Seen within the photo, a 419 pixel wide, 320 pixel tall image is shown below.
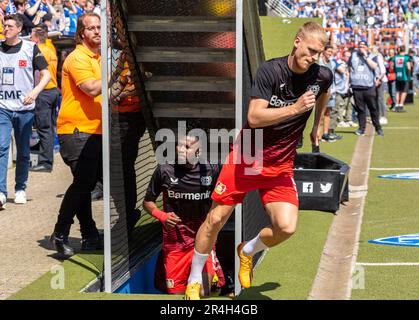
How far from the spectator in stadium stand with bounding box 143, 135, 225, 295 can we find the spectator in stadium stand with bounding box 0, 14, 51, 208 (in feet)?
11.2

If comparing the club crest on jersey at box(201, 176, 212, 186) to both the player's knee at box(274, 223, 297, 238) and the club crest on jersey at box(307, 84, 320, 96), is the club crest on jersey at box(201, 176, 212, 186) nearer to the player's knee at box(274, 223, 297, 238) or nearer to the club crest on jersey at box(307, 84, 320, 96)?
the player's knee at box(274, 223, 297, 238)

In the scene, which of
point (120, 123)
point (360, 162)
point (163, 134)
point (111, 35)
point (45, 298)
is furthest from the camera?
point (360, 162)

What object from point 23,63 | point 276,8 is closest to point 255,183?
point 23,63

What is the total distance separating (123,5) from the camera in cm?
797

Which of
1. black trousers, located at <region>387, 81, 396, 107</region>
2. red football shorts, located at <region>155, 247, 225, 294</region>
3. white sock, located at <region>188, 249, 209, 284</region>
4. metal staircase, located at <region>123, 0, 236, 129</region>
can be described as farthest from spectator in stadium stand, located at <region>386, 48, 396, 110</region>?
white sock, located at <region>188, 249, 209, 284</region>

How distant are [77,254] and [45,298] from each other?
1592mm

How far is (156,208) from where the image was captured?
784cm

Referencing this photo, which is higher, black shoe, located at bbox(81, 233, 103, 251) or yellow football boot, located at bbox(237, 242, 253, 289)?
yellow football boot, located at bbox(237, 242, 253, 289)

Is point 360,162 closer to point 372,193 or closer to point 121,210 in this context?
point 372,193

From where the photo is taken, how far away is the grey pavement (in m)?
7.93

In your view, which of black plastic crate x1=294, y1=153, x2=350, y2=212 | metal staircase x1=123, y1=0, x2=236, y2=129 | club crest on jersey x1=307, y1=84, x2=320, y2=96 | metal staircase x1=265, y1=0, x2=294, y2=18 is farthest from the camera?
metal staircase x1=265, y1=0, x2=294, y2=18

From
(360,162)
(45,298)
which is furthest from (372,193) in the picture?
(45,298)

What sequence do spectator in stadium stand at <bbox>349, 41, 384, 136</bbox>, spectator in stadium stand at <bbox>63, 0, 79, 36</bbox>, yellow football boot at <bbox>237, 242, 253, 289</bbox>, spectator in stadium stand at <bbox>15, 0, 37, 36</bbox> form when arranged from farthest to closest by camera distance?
1. spectator in stadium stand at <bbox>349, 41, 384, 136</bbox>
2. spectator in stadium stand at <bbox>63, 0, 79, 36</bbox>
3. spectator in stadium stand at <bbox>15, 0, 37, 36</bbox>
4. yellow football boot at <bbox>237, 242, 253, 289</bbox>

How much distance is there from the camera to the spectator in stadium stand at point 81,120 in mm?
8305
